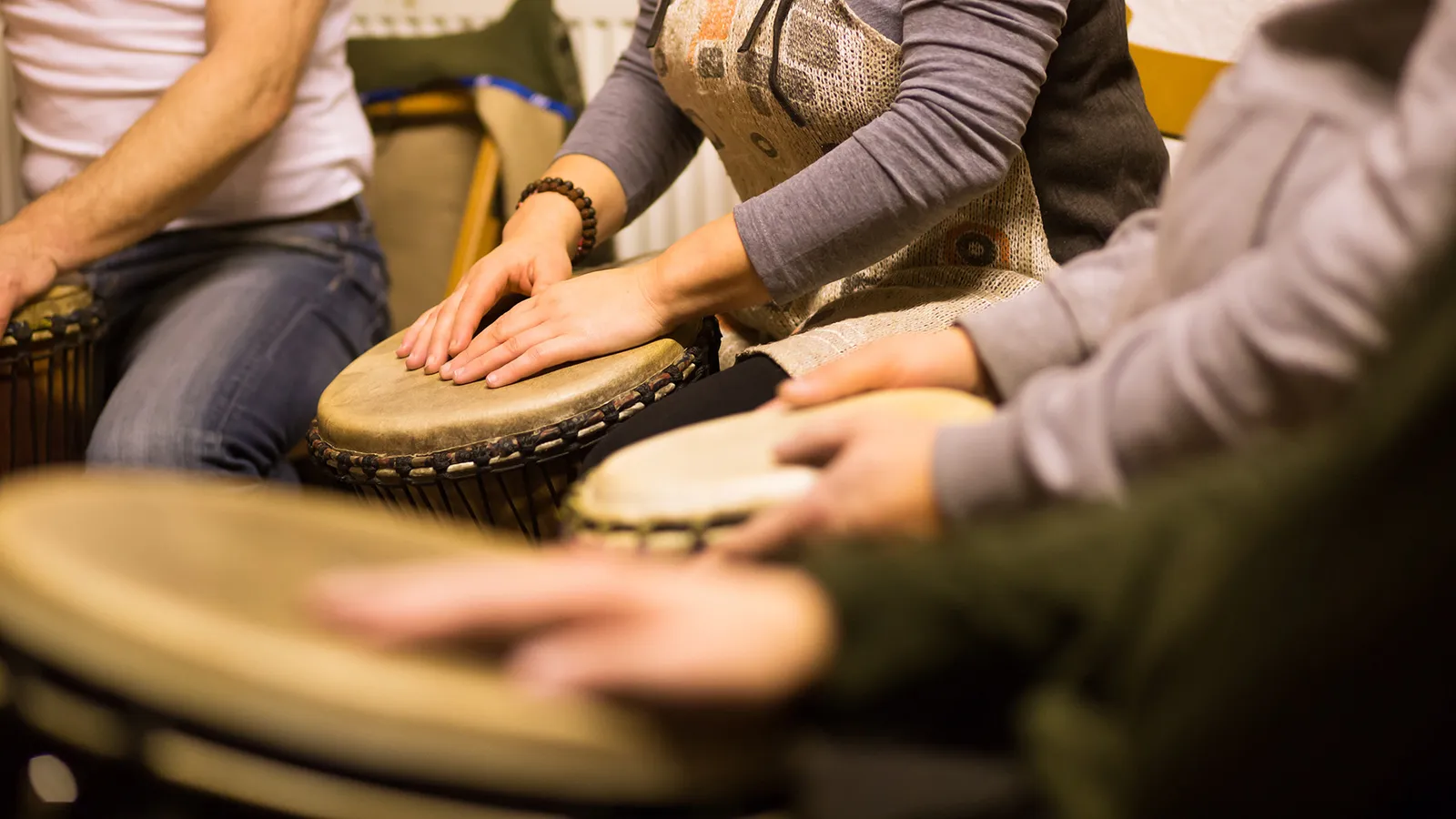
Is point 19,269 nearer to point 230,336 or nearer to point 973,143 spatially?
point 230,336

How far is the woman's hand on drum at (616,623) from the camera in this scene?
367 mm

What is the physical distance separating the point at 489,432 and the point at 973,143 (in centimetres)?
51

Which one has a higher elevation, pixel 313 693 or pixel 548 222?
pixel 313 693

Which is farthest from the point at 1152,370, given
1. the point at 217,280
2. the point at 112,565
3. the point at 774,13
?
the point at 217,280

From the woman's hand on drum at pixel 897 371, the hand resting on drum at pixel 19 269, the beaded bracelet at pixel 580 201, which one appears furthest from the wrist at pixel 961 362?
the hand resting on drum at pixel 19 269

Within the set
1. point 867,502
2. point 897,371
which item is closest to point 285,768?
point 867,502

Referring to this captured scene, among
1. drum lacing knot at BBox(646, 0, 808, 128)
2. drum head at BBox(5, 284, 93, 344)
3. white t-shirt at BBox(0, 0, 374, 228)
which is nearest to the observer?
drum lacing knot at BBox(646, 0, 808, 128)

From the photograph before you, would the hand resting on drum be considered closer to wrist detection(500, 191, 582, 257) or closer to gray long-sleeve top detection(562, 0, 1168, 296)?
wrist detection(500, 191, 582, 257)

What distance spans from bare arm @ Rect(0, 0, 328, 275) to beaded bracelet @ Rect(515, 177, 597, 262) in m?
0.39

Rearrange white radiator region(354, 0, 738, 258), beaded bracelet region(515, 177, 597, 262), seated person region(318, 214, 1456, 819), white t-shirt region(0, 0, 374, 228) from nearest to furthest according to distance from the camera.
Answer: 1. seated person region(318, 214, 1456, 819)
2. beaded bracelet region(515, 177, 597, 262)
3. white t-shirt region(0, 0, 374, 228)
4. white radiator region(354, 0, 738, 258)

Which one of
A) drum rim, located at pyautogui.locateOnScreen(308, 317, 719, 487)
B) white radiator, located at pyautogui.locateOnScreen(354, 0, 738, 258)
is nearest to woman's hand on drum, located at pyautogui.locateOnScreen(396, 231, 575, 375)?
drum rim, located at pyautogui.locateOnScreen(308, 317, 719, 487)

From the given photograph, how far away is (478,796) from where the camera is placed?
0.39 meters

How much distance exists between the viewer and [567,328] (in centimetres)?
94

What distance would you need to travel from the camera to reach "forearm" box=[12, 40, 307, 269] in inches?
46.2
